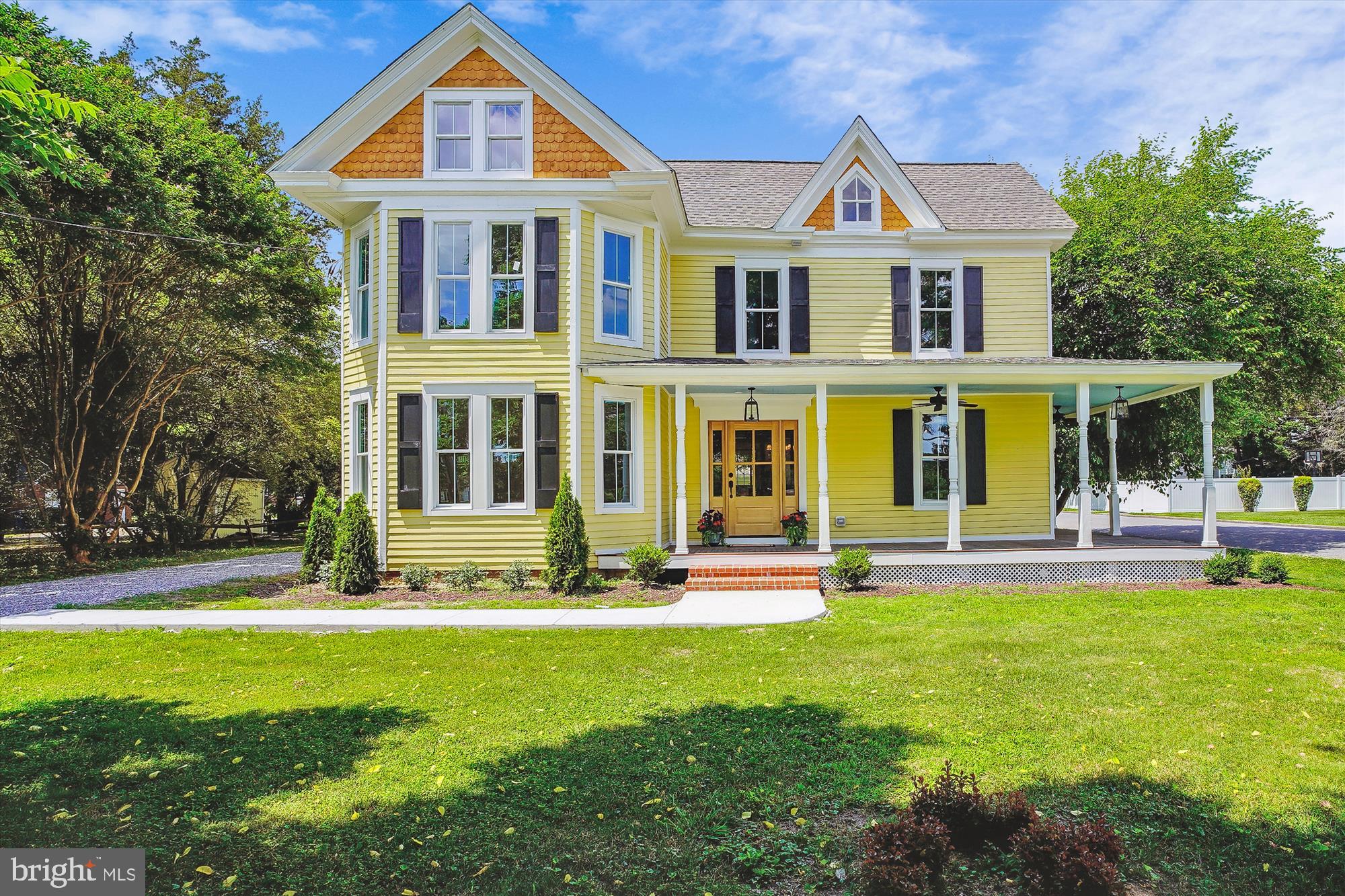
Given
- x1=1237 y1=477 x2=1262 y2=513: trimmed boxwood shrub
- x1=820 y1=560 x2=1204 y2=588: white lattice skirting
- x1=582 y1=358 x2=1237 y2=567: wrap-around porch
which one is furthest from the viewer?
x1=1237 y1=477 x2=1262 y2=513: trimmed boxwood shrub

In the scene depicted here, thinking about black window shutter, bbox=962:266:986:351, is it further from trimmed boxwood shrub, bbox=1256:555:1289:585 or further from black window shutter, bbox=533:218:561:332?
black window shutter, bbox=533:218:561:332

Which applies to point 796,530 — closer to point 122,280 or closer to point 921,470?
point 921,470

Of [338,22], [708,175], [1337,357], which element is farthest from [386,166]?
[1337,357]

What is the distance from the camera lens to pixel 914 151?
2047 cm

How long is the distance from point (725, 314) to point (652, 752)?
10703 millimetres

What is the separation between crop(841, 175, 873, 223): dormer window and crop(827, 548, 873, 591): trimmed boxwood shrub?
6773 millimetres

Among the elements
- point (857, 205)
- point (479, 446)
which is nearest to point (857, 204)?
point (857, 205)

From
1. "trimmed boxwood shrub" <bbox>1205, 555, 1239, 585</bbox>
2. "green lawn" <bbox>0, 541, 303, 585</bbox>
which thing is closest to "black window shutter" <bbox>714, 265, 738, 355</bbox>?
"trimmed boxwood shrub" <bbox>1205, 555, 1239, 585</bbox>

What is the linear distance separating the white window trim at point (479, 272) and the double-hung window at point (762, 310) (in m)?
4.36

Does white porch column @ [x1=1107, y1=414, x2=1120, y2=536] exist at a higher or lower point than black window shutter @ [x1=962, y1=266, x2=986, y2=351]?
lower

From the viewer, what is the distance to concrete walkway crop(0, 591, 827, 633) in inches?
355

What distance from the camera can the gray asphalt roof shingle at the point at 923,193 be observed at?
14508 mm

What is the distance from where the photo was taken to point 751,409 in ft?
47.0

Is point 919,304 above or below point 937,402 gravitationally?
above
